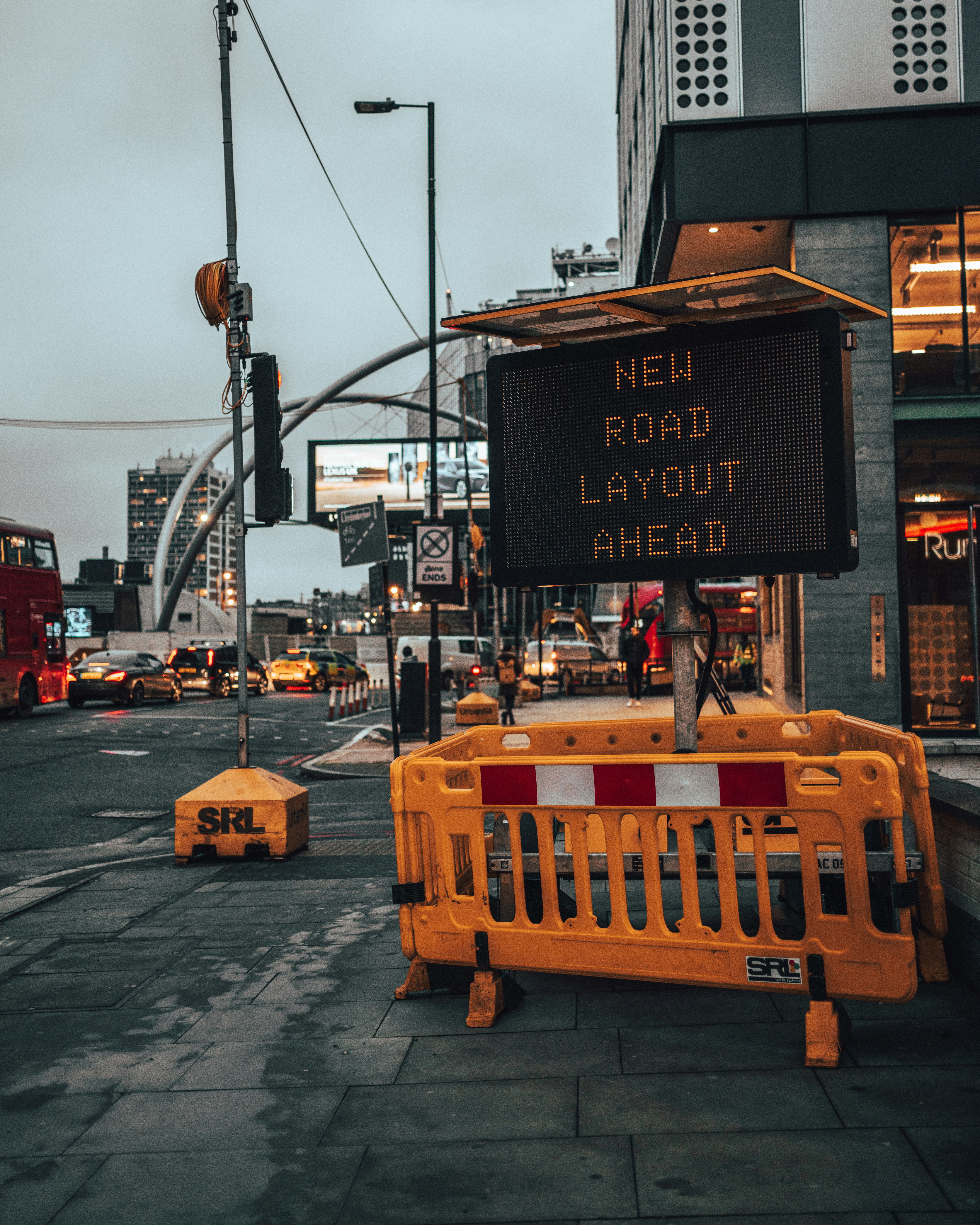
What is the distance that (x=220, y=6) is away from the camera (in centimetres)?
910

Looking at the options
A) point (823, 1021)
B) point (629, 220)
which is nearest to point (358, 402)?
point (629, 220)

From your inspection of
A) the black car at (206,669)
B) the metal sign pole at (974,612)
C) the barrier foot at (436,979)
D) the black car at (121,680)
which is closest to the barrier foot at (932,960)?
the barrier foot at (436,979)

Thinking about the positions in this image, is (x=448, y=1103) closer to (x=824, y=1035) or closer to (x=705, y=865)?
(x=824, y=1035)

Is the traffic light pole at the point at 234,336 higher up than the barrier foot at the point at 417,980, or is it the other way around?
the traffic light pole at the point at 234,336

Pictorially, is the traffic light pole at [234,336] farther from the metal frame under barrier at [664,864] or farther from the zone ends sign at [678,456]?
the zone ends sign at [678,456]

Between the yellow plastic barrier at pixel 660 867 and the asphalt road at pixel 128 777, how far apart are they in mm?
5148

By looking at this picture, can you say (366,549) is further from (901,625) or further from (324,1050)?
(324,1050)

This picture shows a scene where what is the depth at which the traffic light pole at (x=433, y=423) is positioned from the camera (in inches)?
632

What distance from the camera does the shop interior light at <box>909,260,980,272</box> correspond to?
43.6ft

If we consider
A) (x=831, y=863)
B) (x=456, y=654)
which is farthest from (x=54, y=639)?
(x=831, y=863)

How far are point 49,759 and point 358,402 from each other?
1633 inches

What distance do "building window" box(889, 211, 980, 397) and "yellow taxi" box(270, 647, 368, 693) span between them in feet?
108

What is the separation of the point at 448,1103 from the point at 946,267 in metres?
12.7

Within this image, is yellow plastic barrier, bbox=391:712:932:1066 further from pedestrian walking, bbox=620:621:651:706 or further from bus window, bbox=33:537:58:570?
Result: bus window, bbox=33:537:58:570
